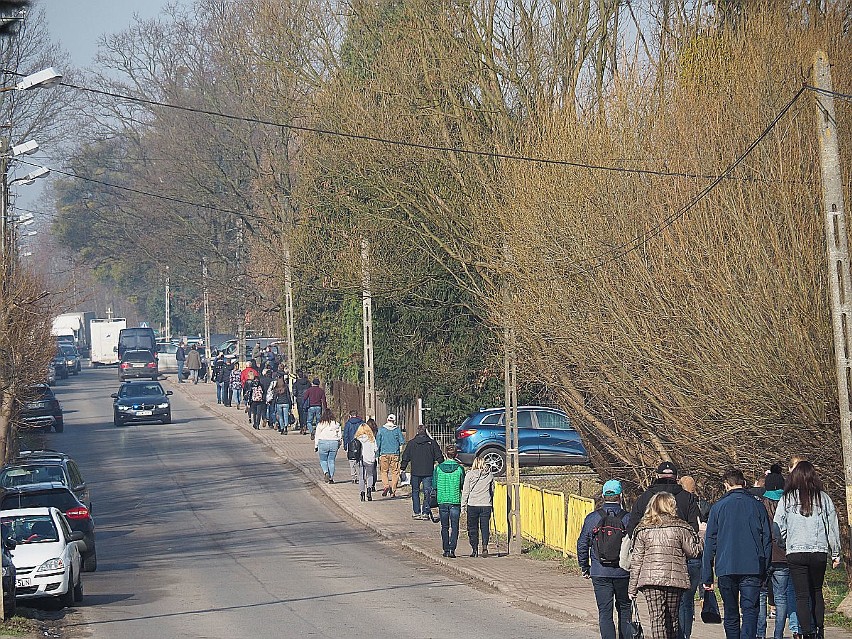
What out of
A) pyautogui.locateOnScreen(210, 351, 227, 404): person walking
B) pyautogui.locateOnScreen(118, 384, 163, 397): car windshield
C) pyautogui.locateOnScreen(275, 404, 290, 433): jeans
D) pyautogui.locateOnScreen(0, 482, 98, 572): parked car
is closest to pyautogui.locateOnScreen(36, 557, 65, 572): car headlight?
pyautogui.locateOnScreen(0, 482, 98, 572): parked car

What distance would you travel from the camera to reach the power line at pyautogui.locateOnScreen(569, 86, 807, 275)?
56.5 feet

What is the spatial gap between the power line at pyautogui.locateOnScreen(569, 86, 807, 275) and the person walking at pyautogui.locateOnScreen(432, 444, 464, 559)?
12.3 feet

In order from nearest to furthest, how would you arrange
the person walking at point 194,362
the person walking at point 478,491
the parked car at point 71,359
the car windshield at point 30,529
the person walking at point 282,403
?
the car windshield at point 30,529 → the person walking at point 478,491 → the person walking at point 282,403 → the person walking at point 194,362 → the parked car at point 71,359

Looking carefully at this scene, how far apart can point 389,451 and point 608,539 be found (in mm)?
16500

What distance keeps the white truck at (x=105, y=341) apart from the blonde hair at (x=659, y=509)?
247ft

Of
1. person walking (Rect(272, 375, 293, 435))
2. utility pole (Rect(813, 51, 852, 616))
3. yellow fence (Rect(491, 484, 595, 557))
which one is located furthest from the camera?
person walking (Rect(272, 375, 293, 435))

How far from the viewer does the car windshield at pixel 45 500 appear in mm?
19547

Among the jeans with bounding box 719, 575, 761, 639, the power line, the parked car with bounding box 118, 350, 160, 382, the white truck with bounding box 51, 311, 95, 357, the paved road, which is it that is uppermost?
the white truck with bounding box 51, 311, 95, 357

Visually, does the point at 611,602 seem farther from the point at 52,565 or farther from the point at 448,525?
the point at 448,525

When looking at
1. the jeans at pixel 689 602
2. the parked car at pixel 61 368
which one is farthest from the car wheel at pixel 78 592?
the parked car at pixel 61 368

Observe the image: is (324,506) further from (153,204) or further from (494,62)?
(153,204)

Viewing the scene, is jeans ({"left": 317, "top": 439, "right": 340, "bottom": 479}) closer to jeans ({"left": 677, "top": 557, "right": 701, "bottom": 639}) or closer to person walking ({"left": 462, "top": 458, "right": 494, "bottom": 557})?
person walking ({"left": 462, "top": 458, "right": 494, "bottom": 557})

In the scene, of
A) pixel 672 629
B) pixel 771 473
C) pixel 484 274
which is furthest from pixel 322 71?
pixel 672 629

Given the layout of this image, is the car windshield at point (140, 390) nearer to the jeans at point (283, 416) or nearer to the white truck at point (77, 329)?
the jeans at point (283, 416)
